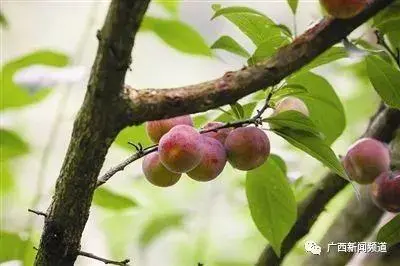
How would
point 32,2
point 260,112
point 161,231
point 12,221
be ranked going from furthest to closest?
point 32,2
point 12,221
point 161,231
point 260,112

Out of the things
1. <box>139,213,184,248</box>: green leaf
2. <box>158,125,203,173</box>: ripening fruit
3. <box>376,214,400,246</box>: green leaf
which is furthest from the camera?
<box>139,213,184,248</box>: green leaf

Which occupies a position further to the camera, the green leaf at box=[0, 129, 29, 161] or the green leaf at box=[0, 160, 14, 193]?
the green leaf at box=[0, 160, 14, 193]

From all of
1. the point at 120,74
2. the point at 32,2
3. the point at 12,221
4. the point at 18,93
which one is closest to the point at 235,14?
the point at 120,74

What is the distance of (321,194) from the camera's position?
35.3 inches

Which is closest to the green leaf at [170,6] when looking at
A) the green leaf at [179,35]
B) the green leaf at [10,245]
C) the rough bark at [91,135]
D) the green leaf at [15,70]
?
the green leaf at [179,35]

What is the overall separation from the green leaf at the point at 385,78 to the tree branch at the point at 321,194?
0.81 ft

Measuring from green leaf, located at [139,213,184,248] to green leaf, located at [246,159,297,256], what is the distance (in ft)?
1.45

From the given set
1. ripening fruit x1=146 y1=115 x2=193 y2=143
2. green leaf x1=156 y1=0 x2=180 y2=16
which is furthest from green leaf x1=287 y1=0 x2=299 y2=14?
green leaf x1=156 y1=0 x2=180 y2=16

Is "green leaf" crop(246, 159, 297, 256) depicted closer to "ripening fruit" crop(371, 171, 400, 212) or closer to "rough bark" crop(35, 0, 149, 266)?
"ripening fruit" crop(371, 171, 400, 212)

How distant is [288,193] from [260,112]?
167mm

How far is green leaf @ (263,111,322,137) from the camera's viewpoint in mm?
583

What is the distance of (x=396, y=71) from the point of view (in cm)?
62

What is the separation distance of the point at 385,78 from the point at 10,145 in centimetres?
51

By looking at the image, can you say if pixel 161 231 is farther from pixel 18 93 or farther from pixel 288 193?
pixel 288 193
